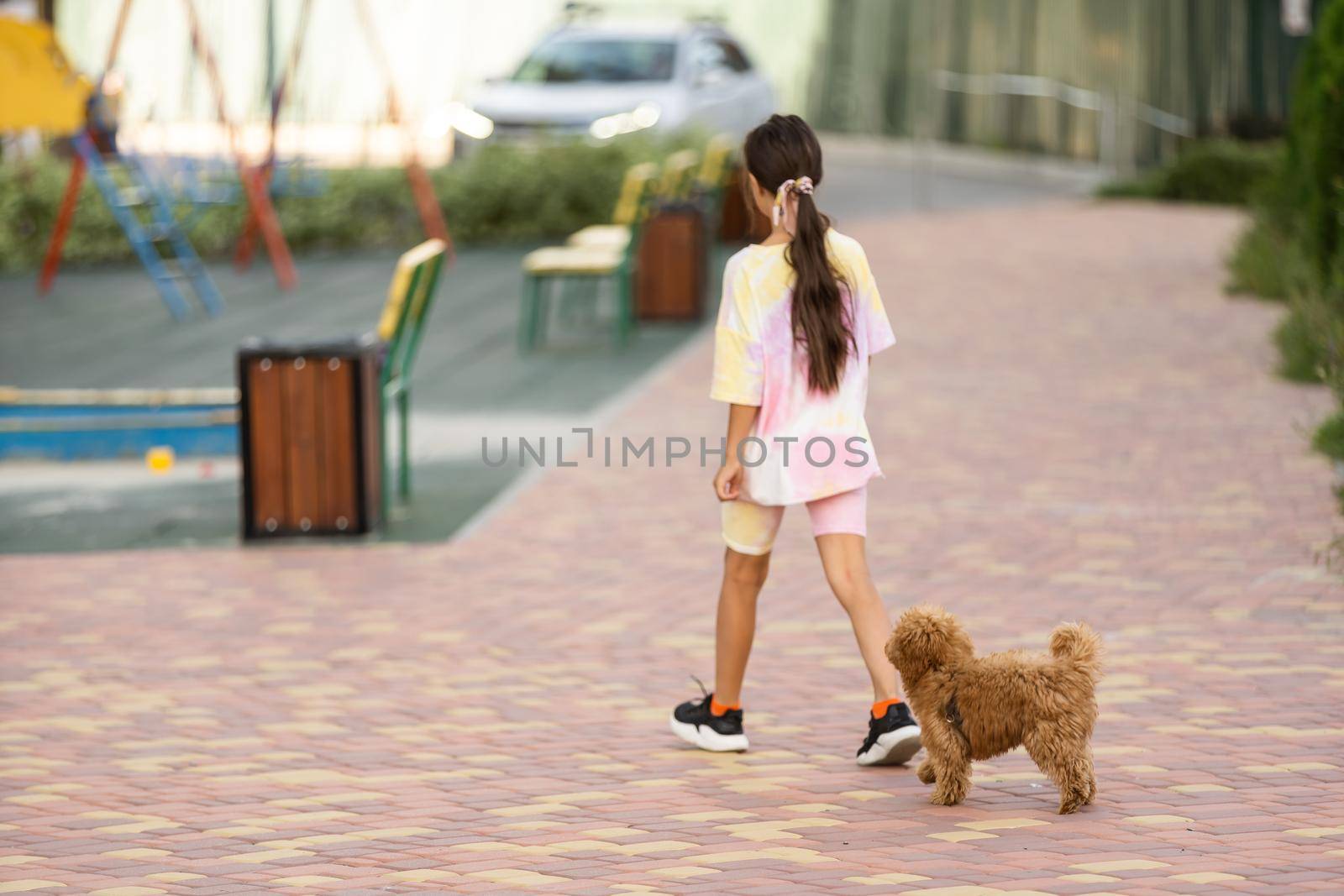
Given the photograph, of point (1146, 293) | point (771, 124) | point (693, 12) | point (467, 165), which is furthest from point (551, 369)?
point (693, 12)

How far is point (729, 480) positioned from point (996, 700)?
899 millimetres

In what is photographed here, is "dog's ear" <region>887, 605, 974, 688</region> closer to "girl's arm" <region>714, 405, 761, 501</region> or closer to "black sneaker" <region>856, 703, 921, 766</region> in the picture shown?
"black sneaker" <region>856, 703, 921, 766</region>

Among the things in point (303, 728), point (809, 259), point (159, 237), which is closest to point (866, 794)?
point (809, 259)

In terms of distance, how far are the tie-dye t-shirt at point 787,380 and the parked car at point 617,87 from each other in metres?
14.1

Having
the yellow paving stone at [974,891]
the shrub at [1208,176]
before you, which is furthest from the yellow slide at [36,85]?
the shrub at [1208,176]

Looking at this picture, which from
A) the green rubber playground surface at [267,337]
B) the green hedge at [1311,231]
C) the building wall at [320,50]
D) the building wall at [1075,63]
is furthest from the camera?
the building wall at [1075,63]

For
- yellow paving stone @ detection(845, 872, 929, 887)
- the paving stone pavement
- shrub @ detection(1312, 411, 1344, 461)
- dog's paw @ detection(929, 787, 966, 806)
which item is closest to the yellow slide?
the paving stone pavement

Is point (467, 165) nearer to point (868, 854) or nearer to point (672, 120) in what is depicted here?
point (672, 120)

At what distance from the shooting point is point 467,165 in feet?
63.0

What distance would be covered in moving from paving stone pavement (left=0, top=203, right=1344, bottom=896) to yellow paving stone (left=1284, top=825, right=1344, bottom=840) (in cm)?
1

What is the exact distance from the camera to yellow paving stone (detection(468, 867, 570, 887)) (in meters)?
4.48

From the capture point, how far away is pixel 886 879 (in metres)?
4.42

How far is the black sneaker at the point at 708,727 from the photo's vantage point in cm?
555

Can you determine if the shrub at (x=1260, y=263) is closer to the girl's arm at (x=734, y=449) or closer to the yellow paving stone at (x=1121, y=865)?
the girl's arm at (x=734, y=449)
